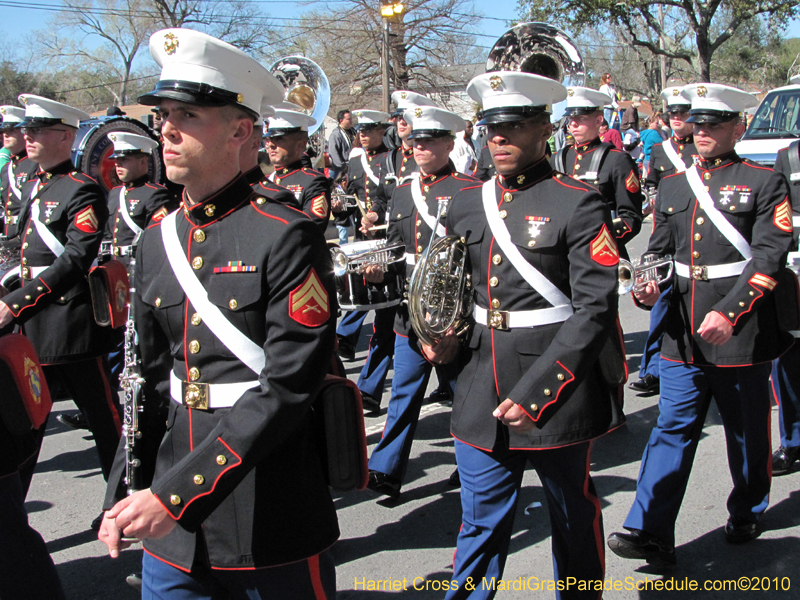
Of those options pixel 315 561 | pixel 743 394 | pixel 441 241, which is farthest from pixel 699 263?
pixel 315 561

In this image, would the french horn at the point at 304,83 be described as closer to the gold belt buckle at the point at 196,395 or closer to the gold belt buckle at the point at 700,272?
the gold belt buckle at the point at 700,272

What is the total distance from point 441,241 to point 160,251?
110 cm

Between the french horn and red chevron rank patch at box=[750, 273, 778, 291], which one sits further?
the french horn

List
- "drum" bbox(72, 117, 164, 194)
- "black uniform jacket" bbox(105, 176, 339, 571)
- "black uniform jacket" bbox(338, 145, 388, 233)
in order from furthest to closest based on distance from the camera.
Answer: "black uniform jacket" bbox(338, 145, 388, 233) → "drum" bbox(72, 117, 164, 194) → "black uniform jacket" bbox(105, 176, 339, 571)

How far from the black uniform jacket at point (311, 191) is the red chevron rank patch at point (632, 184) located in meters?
2.16

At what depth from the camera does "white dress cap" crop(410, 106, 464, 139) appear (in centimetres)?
472

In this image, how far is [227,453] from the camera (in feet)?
5.98

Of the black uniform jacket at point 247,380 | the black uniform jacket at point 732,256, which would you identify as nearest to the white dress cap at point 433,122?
the black uniform jacket at point 732,256

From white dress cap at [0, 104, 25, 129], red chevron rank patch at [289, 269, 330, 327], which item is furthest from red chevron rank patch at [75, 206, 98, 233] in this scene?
white dress cap at [0, 104, 25, 129]

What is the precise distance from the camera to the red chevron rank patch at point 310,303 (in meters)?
1.89

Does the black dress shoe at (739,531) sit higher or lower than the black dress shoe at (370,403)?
lower

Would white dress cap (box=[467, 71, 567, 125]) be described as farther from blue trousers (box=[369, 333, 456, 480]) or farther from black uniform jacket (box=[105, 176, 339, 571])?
blue trousers (box=[369, 333, 456, 480])

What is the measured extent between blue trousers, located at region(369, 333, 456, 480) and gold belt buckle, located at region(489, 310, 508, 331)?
1.44m

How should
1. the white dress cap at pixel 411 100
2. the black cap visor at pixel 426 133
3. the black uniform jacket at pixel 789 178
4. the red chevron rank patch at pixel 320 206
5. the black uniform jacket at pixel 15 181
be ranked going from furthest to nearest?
the black uniform jacket at pixel 15 181
the black uniform jacket at pixel 789 178
the red chevron rank patch at pixel 320 206
the white dress cap at pixel 411 100
the black cap visor at pixel 426 133
